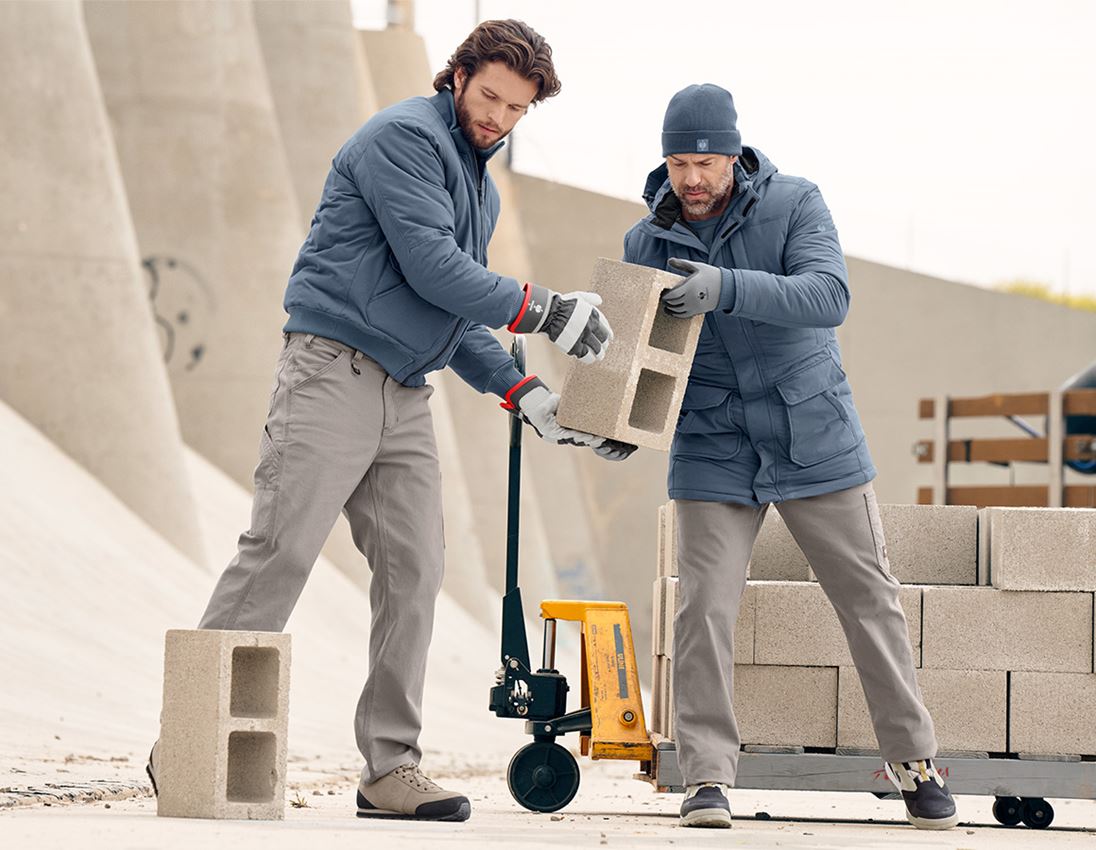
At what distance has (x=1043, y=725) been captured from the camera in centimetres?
577

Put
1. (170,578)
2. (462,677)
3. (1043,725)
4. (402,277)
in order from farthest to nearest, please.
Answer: (462,677) → (170,578) → (1043,725) → (402,277)

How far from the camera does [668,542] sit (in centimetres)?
615

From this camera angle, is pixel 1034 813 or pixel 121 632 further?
pixel 121 632

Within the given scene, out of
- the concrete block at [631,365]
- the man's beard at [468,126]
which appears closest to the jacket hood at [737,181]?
the concrete block at [631,365]

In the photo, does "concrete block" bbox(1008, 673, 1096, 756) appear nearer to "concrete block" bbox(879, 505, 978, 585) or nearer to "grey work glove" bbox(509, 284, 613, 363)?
"concrete block" bbox(879, 505, 978, 585)

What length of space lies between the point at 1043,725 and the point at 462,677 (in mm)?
10693

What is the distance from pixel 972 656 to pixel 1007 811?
59cm

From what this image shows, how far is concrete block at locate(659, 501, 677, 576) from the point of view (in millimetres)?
6020

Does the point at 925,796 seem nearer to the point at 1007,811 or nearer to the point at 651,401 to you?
the point at 1007,811

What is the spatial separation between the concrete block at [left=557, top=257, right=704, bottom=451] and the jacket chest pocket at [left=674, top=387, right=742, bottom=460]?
0.42 feet

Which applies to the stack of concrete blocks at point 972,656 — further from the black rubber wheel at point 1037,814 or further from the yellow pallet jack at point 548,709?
A: the black rubber wheel at point 1037,814

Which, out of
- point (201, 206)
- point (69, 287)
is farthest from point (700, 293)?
point (201, 206)

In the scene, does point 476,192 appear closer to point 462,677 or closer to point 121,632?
point 121,632

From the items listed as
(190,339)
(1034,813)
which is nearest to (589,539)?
(190,339)
